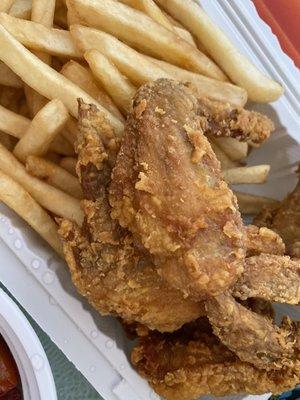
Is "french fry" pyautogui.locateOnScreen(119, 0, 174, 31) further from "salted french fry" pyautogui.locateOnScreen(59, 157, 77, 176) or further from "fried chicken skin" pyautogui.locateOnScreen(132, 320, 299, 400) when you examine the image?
"fried chicken skin" pyautogui.locateOnScreen(132, 320, 299, 400)

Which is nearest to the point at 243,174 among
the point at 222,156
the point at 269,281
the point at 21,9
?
the point at 222,156

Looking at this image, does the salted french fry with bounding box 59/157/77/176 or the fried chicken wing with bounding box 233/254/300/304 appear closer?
the fried chicken wing with bounding box 233/254/300/304

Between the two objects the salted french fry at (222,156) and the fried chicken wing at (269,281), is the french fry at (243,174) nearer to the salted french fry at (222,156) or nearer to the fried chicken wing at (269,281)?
the salted french fry at (222,156)

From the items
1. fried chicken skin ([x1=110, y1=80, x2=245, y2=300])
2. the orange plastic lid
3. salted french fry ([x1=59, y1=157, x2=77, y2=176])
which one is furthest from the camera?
the orange plastic lid

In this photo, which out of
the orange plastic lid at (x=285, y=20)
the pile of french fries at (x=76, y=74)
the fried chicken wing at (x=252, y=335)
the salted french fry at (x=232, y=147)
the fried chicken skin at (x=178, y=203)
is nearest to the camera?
the fried chicken skin at (x=178, y=203)

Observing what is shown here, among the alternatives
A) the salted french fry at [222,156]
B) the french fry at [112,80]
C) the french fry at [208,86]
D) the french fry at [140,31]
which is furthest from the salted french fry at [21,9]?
the salted french fry at [222,156]

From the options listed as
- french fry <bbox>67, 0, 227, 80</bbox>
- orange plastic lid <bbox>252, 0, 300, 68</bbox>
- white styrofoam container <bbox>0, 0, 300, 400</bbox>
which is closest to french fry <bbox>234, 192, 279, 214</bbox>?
white styrofoam container <bbox>0, 0, 300, 400</bbox>

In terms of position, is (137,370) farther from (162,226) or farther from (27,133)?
(27,133)
